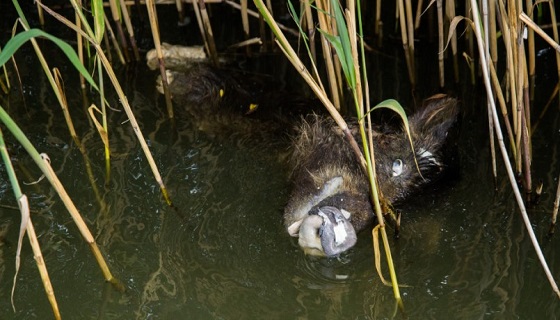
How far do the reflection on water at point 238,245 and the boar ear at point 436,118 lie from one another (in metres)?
0.29

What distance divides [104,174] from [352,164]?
1372 mm

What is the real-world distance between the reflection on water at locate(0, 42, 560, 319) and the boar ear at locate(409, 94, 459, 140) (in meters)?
0.29

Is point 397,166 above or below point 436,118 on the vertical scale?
below

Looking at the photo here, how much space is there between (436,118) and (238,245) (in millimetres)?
1262

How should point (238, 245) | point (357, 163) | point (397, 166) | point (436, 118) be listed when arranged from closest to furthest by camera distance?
point (238, 245) → point (357, 163) → point (397, 166) → point (436, 118)

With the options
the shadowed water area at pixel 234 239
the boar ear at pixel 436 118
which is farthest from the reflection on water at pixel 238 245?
the boar ear at pixel 436 118

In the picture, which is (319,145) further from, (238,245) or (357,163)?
(238,245)

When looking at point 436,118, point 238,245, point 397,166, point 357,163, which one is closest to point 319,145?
point 357,163

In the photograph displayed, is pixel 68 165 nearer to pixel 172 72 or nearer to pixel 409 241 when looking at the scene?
pixel 172 72

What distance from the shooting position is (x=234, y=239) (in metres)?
3.57

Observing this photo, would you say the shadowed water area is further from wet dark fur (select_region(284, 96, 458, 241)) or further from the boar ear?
the boar ear

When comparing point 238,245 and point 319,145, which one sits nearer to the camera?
point 238,245

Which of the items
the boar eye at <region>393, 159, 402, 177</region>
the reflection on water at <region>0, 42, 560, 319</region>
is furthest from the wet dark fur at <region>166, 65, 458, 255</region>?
the reflection on water at <region>0, 42, 560, 319</region>

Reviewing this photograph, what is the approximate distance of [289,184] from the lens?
13.0 feet
